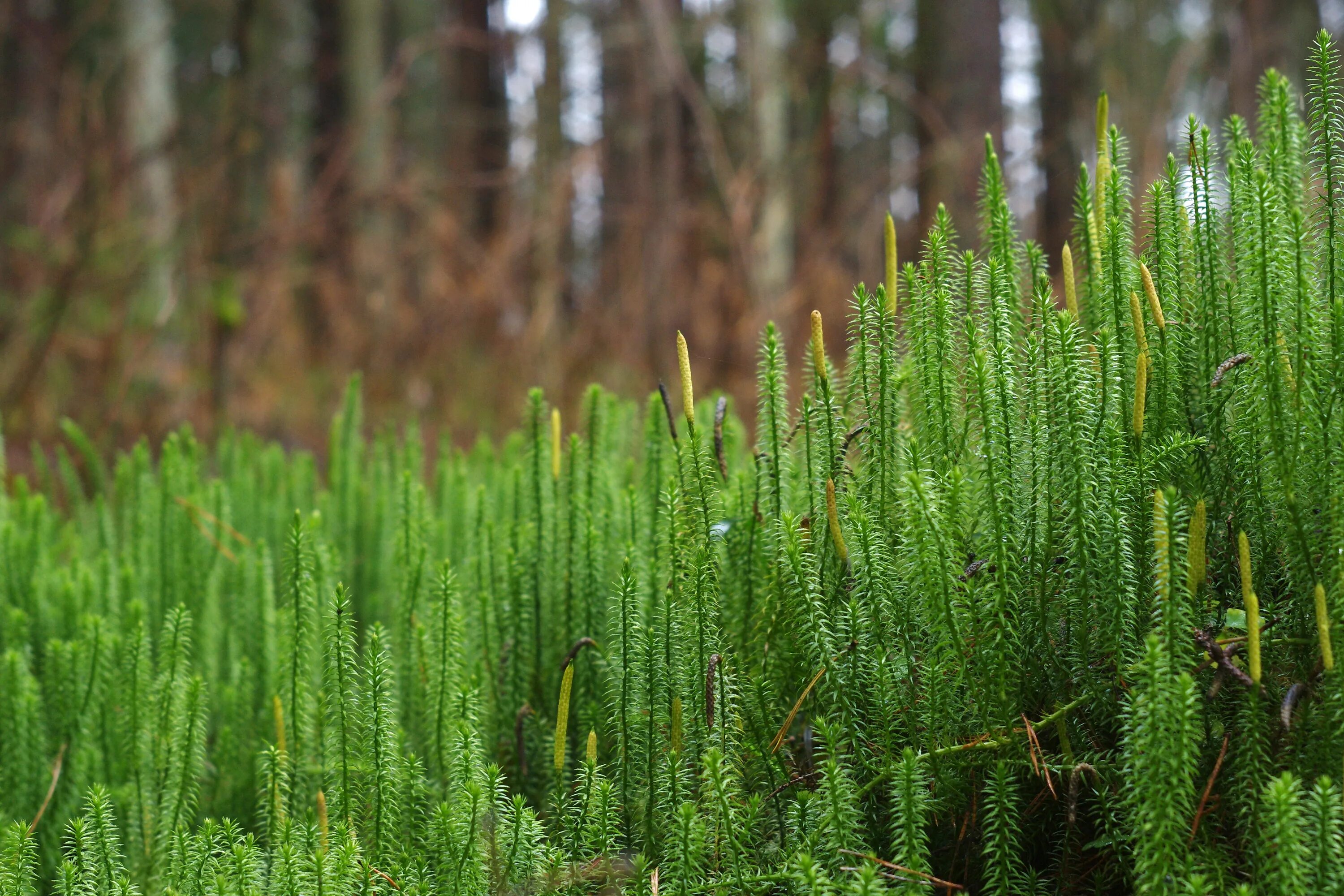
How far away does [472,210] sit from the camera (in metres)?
10.3

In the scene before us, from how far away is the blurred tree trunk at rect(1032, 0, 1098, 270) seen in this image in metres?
6.31

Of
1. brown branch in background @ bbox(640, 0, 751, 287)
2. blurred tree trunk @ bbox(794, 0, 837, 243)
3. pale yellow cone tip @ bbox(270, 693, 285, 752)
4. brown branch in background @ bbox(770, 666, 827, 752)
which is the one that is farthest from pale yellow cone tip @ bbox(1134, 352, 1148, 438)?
blurred tree trunk @ bbox(794, 0, 837, 243)

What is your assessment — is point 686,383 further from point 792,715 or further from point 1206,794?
point 1206,794

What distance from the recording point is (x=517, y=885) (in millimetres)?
1012

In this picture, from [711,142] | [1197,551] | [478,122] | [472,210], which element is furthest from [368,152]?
[1197,551]

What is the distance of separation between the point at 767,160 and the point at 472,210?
509cm

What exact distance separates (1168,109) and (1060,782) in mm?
4948

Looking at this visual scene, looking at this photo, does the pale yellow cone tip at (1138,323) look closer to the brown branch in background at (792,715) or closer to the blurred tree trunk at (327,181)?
the brown branch in background at (792,715)

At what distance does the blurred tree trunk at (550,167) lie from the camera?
18.0ft

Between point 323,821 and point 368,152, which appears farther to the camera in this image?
point 368,152

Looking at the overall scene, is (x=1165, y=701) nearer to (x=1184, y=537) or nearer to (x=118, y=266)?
(x=1184, y=537)

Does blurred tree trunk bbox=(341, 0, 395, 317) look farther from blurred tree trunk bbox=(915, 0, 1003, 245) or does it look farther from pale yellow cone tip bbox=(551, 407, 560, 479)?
pale yellow cone tip bbox=(551, 407, 560, 479)

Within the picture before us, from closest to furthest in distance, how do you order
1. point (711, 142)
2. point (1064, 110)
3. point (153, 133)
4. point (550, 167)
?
point (711, 142) → point (550, 167) → point (153, 133) → point (1064, 110)

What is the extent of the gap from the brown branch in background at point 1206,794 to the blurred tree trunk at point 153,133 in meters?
3.51
